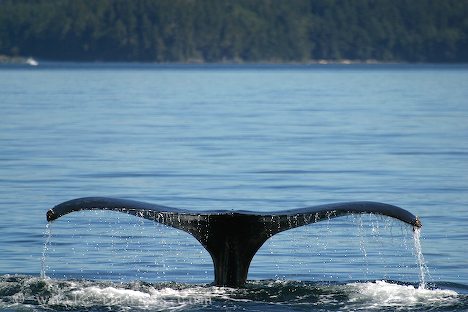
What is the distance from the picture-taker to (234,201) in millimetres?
18547

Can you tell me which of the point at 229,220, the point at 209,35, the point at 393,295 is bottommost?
the point at 393,295

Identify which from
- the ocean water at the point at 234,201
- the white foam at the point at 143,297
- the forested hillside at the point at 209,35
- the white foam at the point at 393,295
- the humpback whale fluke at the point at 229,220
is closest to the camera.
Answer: the humpback whale fluke at the point at 229,220

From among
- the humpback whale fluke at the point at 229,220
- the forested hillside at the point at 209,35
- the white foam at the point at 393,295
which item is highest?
the forested hillside at the point at 209,35

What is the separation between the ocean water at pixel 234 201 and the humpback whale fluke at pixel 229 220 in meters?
0.41

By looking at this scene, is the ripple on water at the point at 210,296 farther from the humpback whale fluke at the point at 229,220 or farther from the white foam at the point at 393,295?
the humpback whale fluke at the point at 229,220

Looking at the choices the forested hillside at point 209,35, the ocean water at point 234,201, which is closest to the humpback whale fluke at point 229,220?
the ocean water at point 234,201

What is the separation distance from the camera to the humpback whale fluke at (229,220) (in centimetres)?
931

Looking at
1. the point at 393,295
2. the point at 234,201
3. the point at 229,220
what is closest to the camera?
the point at 229,220

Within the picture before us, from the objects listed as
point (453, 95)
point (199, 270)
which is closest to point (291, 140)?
point (199, 270)

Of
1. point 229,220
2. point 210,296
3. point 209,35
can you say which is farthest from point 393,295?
point 209,35

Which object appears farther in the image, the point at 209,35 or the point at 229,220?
the point at 209,35

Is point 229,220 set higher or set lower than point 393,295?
higher

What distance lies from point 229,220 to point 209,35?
576ft

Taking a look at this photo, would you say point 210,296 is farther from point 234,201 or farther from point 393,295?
point 234,201
